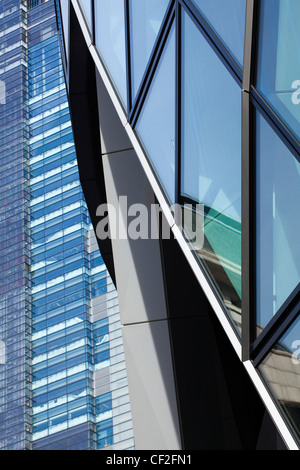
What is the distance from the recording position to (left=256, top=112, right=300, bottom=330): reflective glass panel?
369 centimetres

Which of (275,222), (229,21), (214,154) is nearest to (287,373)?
(275,222)

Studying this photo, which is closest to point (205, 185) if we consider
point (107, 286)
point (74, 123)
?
point (74, 123)

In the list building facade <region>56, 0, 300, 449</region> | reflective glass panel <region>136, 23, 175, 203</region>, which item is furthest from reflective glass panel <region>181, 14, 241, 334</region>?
reflective glass panel <region>136, 23, 175, 203</region>

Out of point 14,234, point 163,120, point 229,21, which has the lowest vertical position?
point 229,21

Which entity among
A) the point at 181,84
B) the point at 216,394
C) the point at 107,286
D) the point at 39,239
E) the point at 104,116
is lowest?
the point at 216,394

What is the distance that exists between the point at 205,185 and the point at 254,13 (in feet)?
4.31

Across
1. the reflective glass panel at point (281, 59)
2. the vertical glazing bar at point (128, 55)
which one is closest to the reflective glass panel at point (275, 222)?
the reflective glass panel at point (281, 59)

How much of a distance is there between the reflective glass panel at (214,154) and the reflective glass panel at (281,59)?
370 mm

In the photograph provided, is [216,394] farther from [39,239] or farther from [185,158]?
[39,239]

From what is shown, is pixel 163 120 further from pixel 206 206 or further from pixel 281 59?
pixel 281 59

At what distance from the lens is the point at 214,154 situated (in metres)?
4.71

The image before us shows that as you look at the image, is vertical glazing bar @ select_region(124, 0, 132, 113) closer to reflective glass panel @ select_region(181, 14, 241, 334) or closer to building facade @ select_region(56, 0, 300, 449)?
building facade @ select_region(56, 0, 300, 449)

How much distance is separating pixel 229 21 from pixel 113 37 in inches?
122

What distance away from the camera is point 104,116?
404 inches
